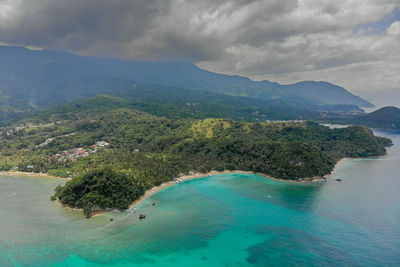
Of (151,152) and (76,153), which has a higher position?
(151,152)

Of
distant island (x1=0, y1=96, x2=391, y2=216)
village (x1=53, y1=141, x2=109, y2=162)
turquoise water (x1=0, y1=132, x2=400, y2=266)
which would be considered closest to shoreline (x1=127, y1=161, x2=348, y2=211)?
distant island (x1=0, y1=96, x2=391, y2=216)

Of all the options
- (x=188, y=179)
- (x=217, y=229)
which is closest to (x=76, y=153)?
(x=188, y=179)

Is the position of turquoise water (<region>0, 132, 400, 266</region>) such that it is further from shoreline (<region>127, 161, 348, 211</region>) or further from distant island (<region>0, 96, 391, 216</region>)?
distant island (<region>0, 96, 391, 216</region>)

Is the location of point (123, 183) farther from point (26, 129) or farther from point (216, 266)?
point (26, 129)

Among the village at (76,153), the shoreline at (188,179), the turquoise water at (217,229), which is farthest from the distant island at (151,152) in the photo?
the turquoise water at (217,229)

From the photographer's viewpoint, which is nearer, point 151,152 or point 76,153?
point 151,152

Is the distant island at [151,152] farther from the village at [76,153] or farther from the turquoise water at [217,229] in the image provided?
the turquoise water at [217,229]

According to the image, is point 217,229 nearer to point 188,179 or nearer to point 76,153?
point 188,179
